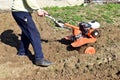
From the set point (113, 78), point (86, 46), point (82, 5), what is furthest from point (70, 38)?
point (82, 5)

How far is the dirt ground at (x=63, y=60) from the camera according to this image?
22.7 feet

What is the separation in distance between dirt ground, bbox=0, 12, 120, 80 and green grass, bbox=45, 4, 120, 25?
0.94 meters

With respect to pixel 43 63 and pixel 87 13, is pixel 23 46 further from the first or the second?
pixel 87 13

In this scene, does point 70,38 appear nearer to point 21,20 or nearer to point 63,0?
point 21,20

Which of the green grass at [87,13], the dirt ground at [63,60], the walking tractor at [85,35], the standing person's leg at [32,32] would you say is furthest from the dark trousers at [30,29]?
the green grass at [87,13]

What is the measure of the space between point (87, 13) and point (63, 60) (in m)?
3.75

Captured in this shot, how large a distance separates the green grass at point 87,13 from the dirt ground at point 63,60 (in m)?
0.94

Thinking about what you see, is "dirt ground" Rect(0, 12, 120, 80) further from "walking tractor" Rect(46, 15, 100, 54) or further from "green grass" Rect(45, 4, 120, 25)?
"green grass" Rect(45, 4, 120, 25)

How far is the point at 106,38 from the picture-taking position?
869 cm

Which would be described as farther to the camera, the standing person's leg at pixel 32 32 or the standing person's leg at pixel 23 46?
the standing person's leg at pixel 23 46

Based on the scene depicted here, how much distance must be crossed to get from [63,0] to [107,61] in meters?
5.30

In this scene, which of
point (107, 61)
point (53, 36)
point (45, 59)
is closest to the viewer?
point (107, 61)

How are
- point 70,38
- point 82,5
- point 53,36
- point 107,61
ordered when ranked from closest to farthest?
point 107,61 < point 70,38 < point 53,36 < point 82,5

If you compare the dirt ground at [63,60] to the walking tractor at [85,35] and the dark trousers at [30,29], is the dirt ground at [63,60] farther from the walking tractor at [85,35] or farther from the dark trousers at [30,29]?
the dark trousers at [30,29]
